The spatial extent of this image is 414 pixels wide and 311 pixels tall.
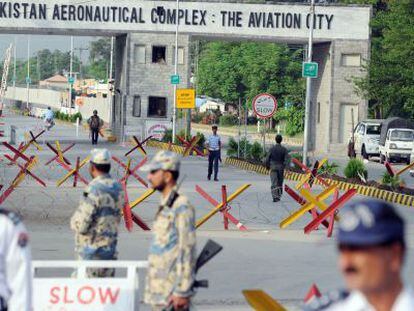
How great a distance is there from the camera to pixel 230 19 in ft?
207

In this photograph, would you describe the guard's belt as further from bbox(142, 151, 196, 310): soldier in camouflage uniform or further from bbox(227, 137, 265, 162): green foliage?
bbox(227, 137, 265, 162): green foliage

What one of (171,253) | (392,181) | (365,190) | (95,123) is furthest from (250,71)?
(171,253)

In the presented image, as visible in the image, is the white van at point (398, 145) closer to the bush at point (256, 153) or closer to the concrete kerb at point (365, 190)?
the bush at point (256, 153)

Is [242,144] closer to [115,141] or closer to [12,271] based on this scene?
[115,141]

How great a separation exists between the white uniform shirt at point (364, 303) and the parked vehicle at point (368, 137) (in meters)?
52.0

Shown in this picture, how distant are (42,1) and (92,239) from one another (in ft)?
169

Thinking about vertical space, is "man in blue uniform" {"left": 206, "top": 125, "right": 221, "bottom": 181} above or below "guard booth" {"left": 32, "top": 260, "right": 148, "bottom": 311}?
below

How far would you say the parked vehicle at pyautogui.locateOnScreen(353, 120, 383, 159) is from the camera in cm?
5647

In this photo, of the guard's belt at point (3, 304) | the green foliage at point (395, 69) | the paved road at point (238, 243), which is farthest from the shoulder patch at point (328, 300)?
the green foliage at point (395, 69)

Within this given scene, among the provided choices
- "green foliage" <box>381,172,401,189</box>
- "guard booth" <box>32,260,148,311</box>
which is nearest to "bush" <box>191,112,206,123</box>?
"green foliage" <box>381,172,401,189</box>

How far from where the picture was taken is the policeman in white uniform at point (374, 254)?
431cm

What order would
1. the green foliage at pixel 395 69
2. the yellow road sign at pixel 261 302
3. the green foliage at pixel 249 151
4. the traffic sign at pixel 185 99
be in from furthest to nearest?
the green foliage at pixel 395 69 < the traffic sign at pixel 185 99 < the green foliage at pixel 249 151 < the yellow road sign at pixel 261 302

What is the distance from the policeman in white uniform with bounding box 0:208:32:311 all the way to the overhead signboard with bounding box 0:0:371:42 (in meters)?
55.0

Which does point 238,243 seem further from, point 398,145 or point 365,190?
point 398,145
